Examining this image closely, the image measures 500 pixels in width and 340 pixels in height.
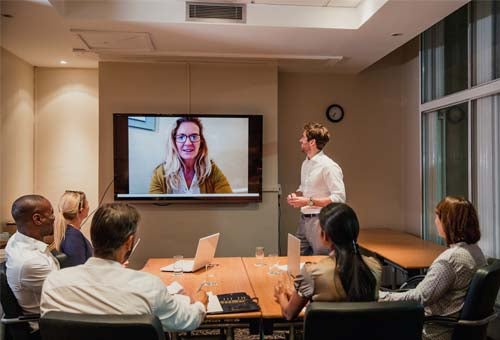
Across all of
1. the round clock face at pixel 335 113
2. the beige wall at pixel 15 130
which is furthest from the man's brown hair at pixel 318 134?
the beige wall at pixel 15 130

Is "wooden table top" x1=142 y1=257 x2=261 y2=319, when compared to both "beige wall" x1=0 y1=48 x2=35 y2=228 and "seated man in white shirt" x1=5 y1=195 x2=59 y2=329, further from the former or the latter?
"beige wall" x1=0 y1=48 x2=35 y2=228

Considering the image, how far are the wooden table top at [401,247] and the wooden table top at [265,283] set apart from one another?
36.6 inches

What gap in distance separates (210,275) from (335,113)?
3.10m

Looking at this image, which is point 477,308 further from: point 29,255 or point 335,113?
point 335,113

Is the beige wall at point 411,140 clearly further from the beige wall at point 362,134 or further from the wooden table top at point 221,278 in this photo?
the wooden table top at point 221,278

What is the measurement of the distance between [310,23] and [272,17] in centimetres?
33

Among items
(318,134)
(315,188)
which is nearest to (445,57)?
(318,134)

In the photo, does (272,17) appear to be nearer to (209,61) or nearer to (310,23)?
(310,23)

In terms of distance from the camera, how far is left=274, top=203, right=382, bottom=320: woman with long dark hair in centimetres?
155

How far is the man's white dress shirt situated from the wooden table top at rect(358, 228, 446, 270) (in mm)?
2593

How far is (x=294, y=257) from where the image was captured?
7.64 ft

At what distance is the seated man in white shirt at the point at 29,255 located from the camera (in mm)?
1921

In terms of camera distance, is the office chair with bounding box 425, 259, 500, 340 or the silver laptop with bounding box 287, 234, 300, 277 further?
the silver laptop with bounding box 287, 234, 300, 277

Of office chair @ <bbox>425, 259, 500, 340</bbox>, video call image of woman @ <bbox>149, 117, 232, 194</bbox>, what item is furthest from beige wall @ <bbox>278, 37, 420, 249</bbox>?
office chair @ <bbox>425, 259, 500, 340</bbox>
